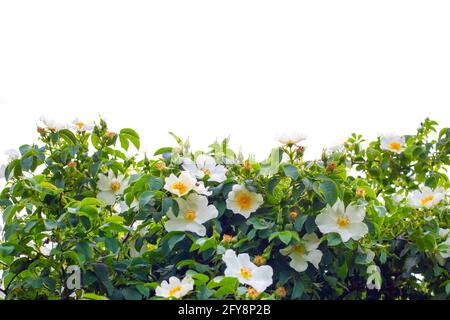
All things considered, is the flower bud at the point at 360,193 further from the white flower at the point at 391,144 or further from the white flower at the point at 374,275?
the white flower at the point at 391,144

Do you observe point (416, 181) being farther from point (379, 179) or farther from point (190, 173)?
point (190, 173)

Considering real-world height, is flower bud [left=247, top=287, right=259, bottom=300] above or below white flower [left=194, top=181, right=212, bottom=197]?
below

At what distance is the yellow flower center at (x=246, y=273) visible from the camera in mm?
2016

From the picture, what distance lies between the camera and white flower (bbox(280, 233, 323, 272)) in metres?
2.29

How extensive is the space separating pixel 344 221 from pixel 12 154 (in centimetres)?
132

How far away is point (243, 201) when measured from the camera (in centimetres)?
235

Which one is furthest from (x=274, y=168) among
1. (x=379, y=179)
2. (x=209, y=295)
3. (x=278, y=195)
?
(x=379, y=179)

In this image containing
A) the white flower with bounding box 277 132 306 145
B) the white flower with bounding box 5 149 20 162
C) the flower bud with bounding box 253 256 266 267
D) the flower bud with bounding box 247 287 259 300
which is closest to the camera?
the flower bud with bounding box 247 287 259 300

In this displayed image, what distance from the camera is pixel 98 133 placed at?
2756mm

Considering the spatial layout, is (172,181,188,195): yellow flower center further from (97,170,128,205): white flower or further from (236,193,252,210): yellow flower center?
(97,170,128,205): white flower

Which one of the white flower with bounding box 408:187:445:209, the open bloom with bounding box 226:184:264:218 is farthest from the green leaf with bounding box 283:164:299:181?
the white flower with bounding box 408:187:445:209

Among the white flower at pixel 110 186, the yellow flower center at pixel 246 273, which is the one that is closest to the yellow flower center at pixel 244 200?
the yellow flower center at pixel 246 273

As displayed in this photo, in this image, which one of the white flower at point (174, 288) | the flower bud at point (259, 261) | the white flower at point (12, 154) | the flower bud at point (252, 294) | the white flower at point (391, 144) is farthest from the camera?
the white flower at point (391, 144)
